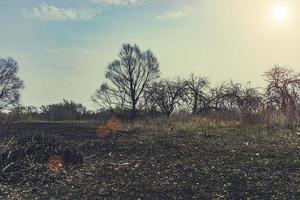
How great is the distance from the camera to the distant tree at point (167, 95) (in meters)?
36.2

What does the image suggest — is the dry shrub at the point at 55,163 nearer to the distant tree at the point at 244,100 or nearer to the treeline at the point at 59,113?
the distant tree at the point at 244,100

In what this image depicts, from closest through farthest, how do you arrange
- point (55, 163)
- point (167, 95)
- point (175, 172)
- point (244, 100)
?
1. point (175, 172)
2. point (55, 163)
3. point (244, 100)
4. point (167, 95)

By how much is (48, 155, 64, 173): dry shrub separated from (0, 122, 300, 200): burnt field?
0.14m

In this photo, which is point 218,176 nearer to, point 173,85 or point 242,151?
point 242,151

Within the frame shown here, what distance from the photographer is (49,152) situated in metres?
10.1

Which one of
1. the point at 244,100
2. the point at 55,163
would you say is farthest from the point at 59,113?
the point at 55,163

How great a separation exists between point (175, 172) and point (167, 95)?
28.3 m

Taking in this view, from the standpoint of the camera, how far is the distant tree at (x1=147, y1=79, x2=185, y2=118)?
36.2 meters

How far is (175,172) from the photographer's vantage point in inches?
337

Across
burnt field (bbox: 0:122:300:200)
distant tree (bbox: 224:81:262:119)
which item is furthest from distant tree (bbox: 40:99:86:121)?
burnt field (bbox: 0:122:300:200)

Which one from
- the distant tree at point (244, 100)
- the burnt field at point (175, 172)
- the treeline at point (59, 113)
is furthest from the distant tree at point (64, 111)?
the burnt field at point (175, 172)

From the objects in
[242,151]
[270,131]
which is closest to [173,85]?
[270,131]

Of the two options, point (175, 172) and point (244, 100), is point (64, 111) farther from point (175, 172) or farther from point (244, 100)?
point (175, 172)

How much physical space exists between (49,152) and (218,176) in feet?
12.9
